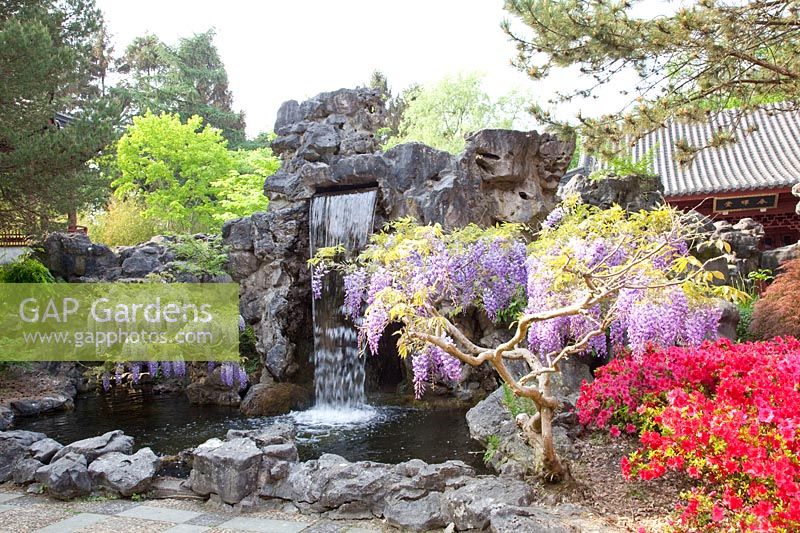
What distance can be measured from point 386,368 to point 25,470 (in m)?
6.18

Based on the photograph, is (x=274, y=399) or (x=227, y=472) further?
(x=274, y=399)

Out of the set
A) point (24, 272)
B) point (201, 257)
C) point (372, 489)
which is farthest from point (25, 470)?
point (24, 272)

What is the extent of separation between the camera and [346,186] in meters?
10.1

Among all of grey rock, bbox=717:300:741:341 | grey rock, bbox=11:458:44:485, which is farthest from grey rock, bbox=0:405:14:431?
grey rock, bbox=717:300:741:341

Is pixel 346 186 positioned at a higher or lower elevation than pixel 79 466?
higher

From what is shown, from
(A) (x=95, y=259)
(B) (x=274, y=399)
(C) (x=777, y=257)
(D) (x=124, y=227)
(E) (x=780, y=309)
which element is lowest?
(B) (x=274, y=399)

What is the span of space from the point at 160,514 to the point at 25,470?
1577mm

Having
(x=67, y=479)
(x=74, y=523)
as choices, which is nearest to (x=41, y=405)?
(x=67, y=479)

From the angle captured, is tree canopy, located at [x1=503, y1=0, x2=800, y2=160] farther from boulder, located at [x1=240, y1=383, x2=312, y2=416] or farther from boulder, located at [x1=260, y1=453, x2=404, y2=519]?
boulder, located at [x1=240, y1=383, x2=312, y2=416]

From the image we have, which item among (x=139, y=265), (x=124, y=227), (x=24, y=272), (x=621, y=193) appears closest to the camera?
(x=621, y=193)

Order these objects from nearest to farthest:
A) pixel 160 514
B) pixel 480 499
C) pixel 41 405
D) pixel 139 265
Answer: pixel 480 499 < pixel 160 514 < pixel 41 405 < pixel 139 265

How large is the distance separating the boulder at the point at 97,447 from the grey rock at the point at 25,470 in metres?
0.14

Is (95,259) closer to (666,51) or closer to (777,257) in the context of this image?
(666,51)

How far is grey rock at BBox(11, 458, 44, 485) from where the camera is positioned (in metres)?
4.97
